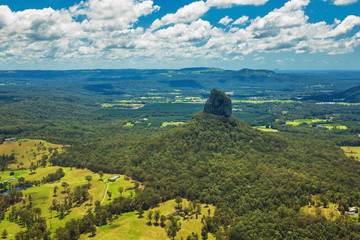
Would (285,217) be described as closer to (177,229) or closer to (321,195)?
(321,195)

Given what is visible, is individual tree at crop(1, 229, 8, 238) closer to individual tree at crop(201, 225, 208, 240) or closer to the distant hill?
the distant hill

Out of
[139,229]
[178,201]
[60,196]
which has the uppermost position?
[178,201]

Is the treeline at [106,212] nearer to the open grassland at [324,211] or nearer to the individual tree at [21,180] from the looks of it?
the individual tree at [21,180]

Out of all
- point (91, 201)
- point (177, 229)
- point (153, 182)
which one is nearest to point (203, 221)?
point (177, 229)

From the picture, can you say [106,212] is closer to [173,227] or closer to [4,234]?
[173,227]

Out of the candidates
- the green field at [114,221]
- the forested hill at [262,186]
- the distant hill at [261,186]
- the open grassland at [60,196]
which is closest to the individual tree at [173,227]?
the green field at [114,221]

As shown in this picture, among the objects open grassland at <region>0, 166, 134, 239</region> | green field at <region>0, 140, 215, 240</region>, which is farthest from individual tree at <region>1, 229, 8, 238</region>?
open grassland at <region>0, 166, 134, 239</region>

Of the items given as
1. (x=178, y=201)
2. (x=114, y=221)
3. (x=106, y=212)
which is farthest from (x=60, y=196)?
(x=178, y=201)

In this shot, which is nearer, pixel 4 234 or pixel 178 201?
pixel 4 234
